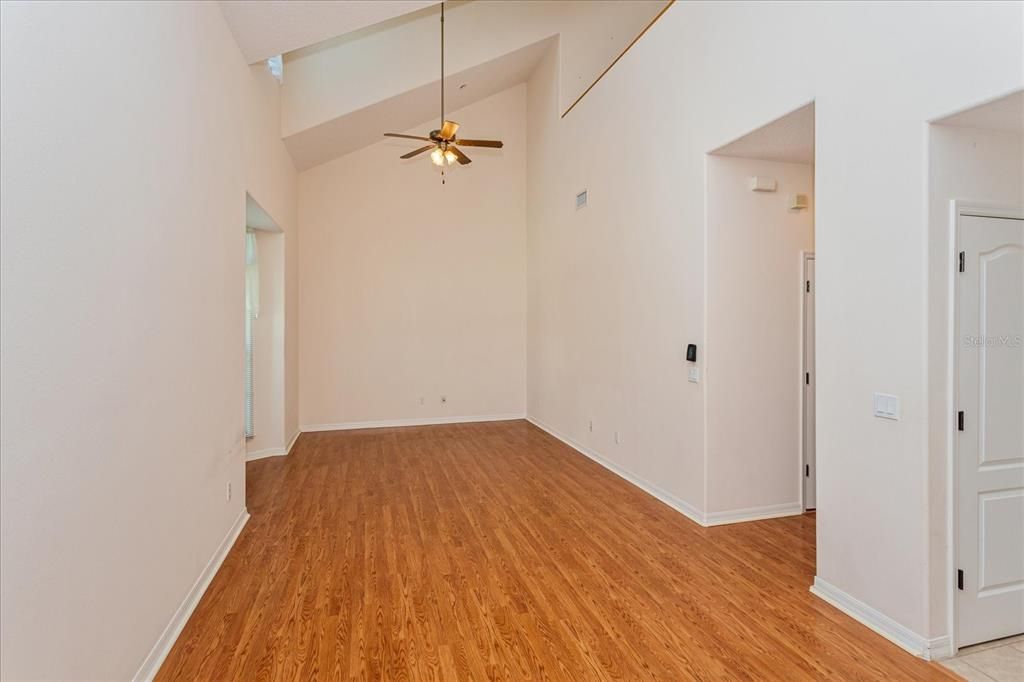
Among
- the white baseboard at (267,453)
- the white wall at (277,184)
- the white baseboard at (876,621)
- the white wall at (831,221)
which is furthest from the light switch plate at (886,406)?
the white baseboard at (267,453)

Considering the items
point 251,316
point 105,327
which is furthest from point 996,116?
point 251,316

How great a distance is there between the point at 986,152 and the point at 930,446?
1380mm

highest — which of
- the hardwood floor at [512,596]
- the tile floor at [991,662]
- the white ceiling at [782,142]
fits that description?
the white ceiling at [782,142]

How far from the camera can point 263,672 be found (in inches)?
87.9

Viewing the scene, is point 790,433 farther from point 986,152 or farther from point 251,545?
point 251,545

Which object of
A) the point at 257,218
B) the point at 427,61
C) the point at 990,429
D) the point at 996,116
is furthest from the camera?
the point at 427,61

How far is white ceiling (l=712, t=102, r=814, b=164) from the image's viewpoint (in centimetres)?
315

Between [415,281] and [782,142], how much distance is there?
5.36 m

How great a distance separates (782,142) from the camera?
11.6ft

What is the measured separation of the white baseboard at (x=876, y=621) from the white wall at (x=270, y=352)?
5441mm

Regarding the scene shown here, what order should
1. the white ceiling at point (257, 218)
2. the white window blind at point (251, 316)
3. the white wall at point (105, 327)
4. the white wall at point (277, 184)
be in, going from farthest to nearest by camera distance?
the white window blind at point (251, 316)
the white ceiling at point (257, 218)
the white wall at point (277, 184)
the white wall at point (105, 327)

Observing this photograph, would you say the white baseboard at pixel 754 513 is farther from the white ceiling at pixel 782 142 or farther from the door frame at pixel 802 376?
the white ceiling at pixel 782 142

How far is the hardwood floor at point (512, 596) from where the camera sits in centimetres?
229

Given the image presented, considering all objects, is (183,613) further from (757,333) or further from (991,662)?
(757,333)
